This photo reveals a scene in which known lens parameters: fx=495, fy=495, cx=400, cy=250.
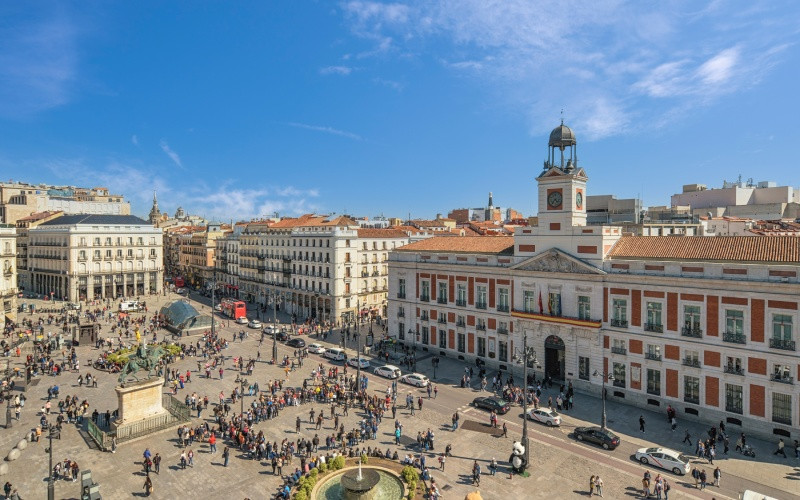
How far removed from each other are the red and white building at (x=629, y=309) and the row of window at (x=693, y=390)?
74 millimetres

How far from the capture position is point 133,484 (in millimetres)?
26312

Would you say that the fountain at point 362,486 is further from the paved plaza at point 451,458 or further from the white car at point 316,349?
the white car at point 316,349

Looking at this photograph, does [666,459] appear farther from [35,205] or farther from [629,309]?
[35,205]

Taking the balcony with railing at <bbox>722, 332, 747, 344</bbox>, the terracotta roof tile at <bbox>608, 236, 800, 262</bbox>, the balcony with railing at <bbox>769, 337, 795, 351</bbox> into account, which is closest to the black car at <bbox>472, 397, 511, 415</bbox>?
the terracotta roof tile at <bbox>608, 236, 800, 262</bbox>

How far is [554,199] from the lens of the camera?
43531 millimetres

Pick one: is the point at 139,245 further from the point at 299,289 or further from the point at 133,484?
the point at 133,484

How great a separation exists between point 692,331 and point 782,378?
5638mm

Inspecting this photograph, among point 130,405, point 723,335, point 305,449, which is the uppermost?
point 723,335

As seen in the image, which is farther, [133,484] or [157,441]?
[157,441]

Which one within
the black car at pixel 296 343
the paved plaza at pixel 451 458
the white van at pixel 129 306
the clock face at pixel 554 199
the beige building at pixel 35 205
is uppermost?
the beige building at pixel 35 205

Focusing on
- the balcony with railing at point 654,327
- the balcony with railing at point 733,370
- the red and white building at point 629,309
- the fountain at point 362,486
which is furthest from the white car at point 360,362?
the balcony with railing at point 733,370

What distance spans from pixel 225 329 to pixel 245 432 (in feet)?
119

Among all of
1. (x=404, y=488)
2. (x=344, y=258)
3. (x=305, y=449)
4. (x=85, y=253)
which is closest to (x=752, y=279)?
(x=404, y=488)

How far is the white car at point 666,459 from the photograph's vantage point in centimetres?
2770
